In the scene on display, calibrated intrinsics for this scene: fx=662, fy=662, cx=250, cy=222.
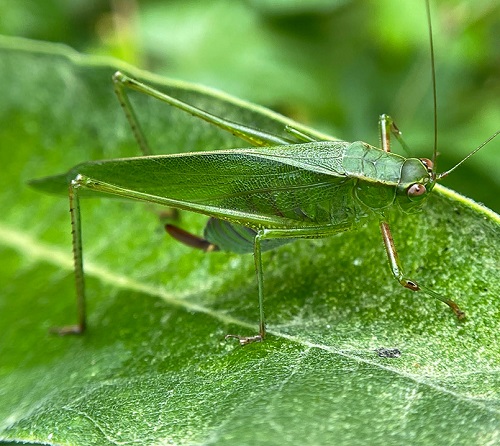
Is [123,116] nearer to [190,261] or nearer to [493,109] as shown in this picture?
[190,261]

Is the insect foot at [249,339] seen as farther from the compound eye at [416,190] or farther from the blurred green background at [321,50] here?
the blurred green background at [321,50]

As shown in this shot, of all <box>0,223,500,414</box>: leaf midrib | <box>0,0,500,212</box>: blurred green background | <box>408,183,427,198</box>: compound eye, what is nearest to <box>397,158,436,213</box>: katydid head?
<box>408,183,427,198</box>: compound eye

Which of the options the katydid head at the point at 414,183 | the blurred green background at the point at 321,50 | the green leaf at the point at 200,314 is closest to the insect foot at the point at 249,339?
the green leaf at the point at 200,314

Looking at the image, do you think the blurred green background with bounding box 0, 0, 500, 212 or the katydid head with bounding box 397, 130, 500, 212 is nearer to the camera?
the katydid head with bounding box 397, 130, 500, 212

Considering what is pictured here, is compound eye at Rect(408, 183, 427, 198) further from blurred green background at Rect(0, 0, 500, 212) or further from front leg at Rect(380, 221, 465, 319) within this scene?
blurred green background at Rect(0, 0, 500, 212)

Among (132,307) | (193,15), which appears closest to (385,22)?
(193,15)

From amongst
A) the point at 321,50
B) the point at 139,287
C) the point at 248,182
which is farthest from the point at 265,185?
the point at 321,50
